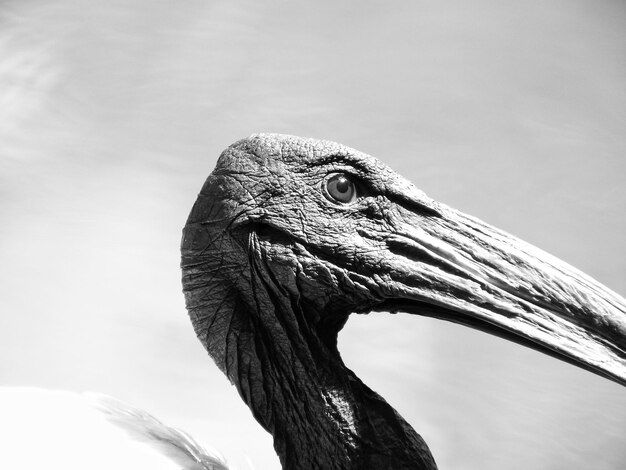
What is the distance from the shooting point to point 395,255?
2291 mm

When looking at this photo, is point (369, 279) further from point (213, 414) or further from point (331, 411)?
point (213, 414)

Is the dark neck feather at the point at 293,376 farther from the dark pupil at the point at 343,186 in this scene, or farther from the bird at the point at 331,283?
the dark pupil at the point at 343,186

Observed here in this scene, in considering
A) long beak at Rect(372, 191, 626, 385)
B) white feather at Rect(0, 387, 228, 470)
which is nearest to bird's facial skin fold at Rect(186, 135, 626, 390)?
long beak at Rect(372, 191, 626, 385)

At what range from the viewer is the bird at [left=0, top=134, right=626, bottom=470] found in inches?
84.7

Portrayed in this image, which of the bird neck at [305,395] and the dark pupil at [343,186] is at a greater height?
the dark pupil at [343,186]

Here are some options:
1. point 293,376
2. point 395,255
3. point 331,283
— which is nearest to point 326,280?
point 331,283

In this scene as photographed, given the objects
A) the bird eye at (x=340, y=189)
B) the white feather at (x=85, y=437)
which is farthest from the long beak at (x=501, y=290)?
the white feather at (x=85, y=437)

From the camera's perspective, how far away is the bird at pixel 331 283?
2152 mm

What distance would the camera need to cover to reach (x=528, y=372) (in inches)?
212

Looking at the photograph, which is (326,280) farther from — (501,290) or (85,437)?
(85,437)

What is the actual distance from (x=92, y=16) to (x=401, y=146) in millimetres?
1731

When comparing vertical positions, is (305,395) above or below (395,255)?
below

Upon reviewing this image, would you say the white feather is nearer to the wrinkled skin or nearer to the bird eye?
the wrinkled skin

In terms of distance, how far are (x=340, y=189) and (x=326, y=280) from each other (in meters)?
0.23
